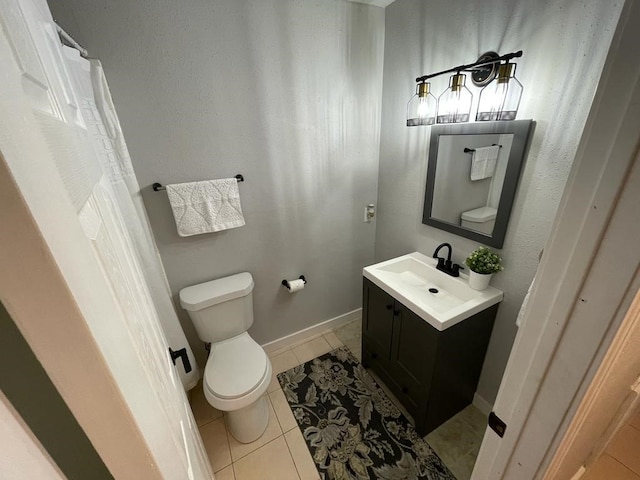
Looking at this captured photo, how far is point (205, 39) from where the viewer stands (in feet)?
4.29

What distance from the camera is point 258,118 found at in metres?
1.52

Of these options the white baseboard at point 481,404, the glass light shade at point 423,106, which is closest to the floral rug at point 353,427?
the white baseboard at point 481,404

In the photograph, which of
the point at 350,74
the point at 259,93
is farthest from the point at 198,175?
the point at 350,74

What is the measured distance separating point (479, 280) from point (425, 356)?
1.59 ft

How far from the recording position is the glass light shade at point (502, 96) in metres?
1.08

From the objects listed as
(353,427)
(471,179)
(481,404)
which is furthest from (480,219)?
(353,427)

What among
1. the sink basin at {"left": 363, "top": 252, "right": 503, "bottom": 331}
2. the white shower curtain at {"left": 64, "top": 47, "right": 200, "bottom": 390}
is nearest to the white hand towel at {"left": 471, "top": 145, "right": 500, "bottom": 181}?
the sink basin at {"left": 363, "top": 252, "right": 503, "bottom": 331}

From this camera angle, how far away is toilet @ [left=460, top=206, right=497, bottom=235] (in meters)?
1.34

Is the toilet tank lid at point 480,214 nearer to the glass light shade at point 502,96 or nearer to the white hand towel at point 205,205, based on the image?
the glass light shade at point 502,96

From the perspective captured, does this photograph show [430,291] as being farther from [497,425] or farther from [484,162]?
[497,425]

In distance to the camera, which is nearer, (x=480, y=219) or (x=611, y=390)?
(x=611, y=390)

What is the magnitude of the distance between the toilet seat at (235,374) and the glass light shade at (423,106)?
1.64 m

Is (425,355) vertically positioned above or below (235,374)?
above

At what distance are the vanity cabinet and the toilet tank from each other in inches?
31.0
